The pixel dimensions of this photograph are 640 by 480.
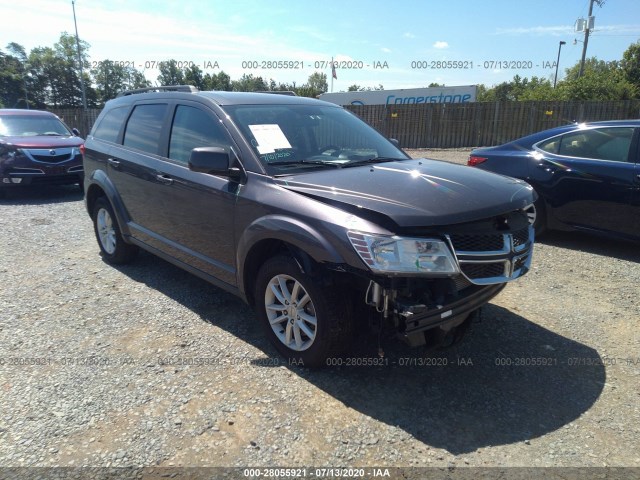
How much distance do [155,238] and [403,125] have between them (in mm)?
18240

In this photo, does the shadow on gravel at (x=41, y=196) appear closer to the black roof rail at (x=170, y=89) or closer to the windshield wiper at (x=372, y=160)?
the black roof rail at (x=170, y=89)

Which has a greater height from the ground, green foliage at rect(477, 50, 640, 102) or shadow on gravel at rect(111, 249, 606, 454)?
green foliage at rect(477, 50, 640, 102)

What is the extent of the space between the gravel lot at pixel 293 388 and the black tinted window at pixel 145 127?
149cm

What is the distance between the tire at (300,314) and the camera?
9.10ft

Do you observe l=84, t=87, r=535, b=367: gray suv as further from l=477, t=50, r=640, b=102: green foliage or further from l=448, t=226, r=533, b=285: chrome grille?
l=477, t=50, r=640, b=102: green foliage

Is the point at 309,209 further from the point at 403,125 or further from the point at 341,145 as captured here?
the point at 403,125

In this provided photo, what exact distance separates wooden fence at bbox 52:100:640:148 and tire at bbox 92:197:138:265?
51.4 ft

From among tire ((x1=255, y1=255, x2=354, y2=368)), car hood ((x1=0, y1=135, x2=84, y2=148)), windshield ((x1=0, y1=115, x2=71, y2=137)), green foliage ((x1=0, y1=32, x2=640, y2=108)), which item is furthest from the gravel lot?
green foliage ((x1=0, y1=32, x2=640, y2=108))

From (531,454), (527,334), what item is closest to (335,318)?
(531,454)

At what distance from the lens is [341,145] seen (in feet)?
12.6

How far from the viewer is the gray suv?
2543 mm

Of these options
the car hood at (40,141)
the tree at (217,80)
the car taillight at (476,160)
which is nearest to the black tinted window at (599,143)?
the car taillight at (476,160)

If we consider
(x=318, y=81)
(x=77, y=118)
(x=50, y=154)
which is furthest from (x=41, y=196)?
(x=318, y=81)

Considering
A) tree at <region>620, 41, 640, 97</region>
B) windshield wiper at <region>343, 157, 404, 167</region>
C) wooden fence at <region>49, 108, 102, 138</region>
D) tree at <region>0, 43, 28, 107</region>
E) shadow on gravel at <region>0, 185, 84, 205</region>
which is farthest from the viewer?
tree at <region>0, 43, 28, 107</region>
